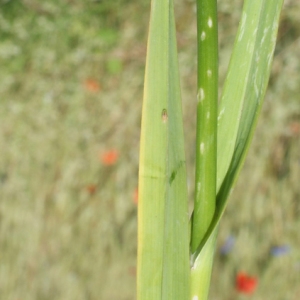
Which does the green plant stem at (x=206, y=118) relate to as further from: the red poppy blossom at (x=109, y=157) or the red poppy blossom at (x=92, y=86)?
the red poppy blossom at (x=92, y=86)

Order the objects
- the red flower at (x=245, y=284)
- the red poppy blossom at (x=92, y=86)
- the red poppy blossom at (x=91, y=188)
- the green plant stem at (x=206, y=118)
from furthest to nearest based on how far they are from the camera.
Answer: the red poppy blossom at (x=92, y=86)
the red poppy blossom at (x=91, y=188)
the red flower at (x=245, y=284)
the green plant stem at (x=206, y=118)

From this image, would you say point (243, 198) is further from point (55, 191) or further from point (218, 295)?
point (55, 191)

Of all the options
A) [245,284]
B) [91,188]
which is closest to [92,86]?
[91,188]

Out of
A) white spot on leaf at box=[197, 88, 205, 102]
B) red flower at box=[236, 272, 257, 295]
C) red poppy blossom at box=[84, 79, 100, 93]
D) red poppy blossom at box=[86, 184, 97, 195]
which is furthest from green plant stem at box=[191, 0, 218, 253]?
red poppy blossom at box=[84, 79, 100, 93]

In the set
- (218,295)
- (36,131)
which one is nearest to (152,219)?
(218,295)

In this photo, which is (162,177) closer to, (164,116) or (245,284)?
(164,116)

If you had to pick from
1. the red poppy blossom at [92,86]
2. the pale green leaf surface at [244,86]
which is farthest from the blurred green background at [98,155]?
the pale green leaf surface at [244,86]

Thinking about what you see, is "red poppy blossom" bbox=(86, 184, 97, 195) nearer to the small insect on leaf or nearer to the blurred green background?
→ the blurred green background
